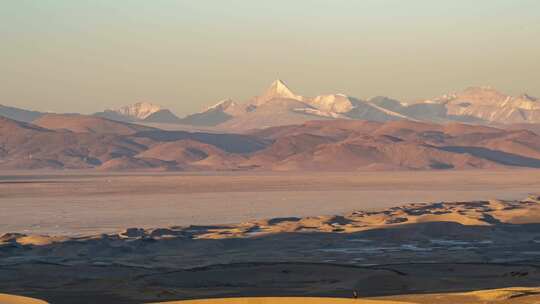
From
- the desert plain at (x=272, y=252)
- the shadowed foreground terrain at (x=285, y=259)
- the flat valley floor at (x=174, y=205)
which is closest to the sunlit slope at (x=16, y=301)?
the desert plain at (x=272, y=252)

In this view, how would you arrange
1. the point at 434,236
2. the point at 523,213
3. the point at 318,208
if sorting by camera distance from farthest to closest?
the point at 318,208 → the point at 523,213 → the point at 434,236

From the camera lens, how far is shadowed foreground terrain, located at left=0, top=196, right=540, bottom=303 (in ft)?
128

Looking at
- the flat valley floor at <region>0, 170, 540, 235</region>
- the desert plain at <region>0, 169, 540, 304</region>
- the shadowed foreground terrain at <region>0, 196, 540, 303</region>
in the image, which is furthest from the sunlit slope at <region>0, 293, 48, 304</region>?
the flat valley floor at <region>0, 170, 540, 235</region>

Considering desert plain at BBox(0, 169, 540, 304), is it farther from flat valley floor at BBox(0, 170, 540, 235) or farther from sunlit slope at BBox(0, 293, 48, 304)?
sunlit slope at BBox(0, 293, 48, 304)

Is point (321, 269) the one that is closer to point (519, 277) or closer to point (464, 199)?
point (519, 277)

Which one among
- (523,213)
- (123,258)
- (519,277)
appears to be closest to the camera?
(519,277)

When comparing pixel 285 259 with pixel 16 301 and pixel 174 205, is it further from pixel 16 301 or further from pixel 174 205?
pixel 174 205

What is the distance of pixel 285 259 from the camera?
5050 centimetres

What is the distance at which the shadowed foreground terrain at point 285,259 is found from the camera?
39.2 meters

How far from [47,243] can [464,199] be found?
56.8 metres

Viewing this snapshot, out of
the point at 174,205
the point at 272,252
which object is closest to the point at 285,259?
the point at 272,252

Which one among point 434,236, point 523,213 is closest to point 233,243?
point 434,236

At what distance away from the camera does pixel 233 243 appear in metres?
57.8

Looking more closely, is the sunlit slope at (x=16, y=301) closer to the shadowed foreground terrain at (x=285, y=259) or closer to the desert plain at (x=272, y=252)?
the desert plain at (x=272, y=252)
